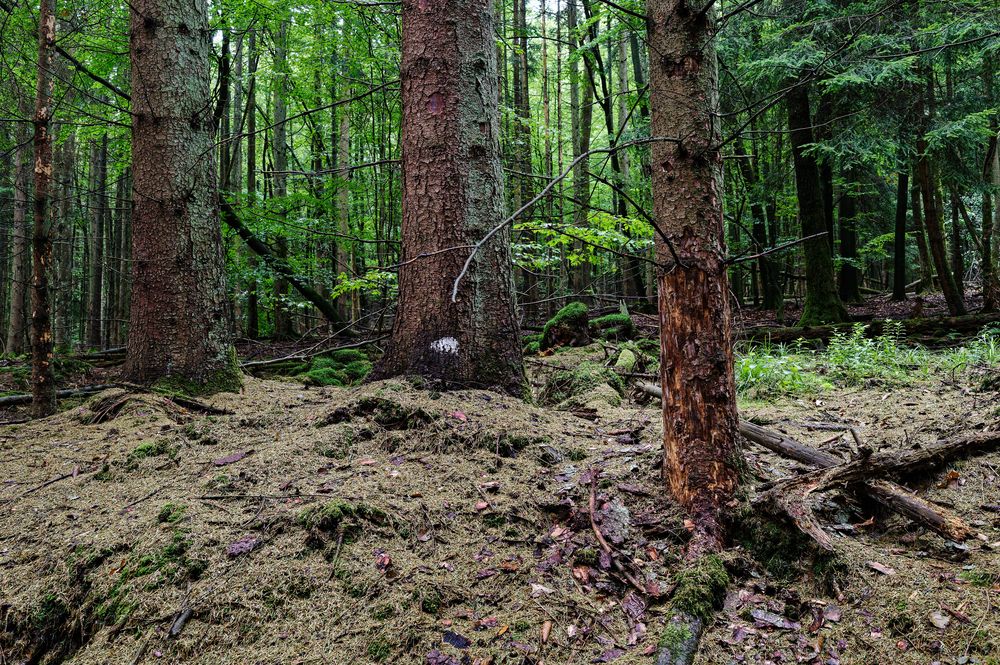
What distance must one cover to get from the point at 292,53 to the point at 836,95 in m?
11.9

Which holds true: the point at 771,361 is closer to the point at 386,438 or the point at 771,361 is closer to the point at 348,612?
the point at 386,438

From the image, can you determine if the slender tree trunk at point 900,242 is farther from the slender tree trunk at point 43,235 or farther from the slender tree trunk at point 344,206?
the slender tree trunk at point 43,235

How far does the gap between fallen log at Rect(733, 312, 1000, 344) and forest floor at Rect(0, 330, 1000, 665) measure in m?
6.05

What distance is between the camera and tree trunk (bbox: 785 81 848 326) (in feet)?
33.4

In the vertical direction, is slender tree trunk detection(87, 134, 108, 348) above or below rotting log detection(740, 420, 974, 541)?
above

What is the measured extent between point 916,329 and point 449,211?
881cm

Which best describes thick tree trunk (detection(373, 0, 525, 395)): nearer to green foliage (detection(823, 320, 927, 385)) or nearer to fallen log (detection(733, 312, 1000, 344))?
green foliage (detection(823, 320, 927, 385))

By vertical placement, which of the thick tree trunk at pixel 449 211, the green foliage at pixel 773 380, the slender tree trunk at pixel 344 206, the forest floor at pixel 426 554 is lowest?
the forest floor at pixel 426 554

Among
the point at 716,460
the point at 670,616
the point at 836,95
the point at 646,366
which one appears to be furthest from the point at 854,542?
the point at 836,95

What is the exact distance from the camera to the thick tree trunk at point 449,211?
4.12 meters

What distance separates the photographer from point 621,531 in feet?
8.66

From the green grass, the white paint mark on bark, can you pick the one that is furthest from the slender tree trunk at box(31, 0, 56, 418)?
the green grass

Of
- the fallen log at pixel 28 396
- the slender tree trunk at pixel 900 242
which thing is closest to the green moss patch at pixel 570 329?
the fallen log at pixel 28 396

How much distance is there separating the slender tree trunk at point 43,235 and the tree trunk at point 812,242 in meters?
10.8
